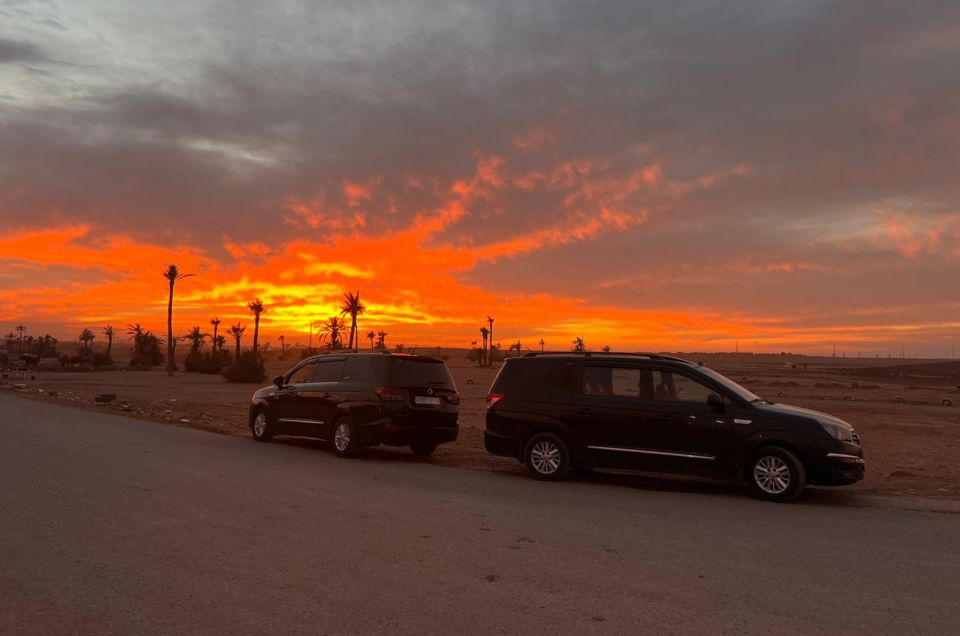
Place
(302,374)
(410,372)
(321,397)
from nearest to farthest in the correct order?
1. (410,372)
2. (321,397)
3. (302,374)

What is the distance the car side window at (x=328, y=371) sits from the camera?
45.5ft

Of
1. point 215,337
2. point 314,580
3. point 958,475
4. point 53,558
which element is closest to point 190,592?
point 314,580

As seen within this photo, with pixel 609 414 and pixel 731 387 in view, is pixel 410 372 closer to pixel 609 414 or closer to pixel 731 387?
pixel 609 414

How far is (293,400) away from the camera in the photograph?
14547mm

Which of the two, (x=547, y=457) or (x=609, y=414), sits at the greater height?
(x=609, y=414)

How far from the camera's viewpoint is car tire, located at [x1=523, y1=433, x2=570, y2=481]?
10.7 meters

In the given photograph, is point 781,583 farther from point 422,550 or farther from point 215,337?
point 215,337

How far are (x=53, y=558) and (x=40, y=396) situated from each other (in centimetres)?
2819

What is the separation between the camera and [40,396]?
96.8 ft

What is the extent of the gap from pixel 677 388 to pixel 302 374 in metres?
8.30

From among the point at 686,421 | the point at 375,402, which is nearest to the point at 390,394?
the point at 375,402

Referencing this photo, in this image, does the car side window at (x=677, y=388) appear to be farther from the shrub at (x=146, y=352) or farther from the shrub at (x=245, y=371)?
the shrub at (x=146, y=352)

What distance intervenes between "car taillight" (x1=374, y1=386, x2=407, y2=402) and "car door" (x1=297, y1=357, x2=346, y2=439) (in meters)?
1.08

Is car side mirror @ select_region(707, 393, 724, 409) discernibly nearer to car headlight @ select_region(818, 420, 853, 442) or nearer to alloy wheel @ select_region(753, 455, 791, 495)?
alloy wheel @ select_region(753, 455, 791, 495)
